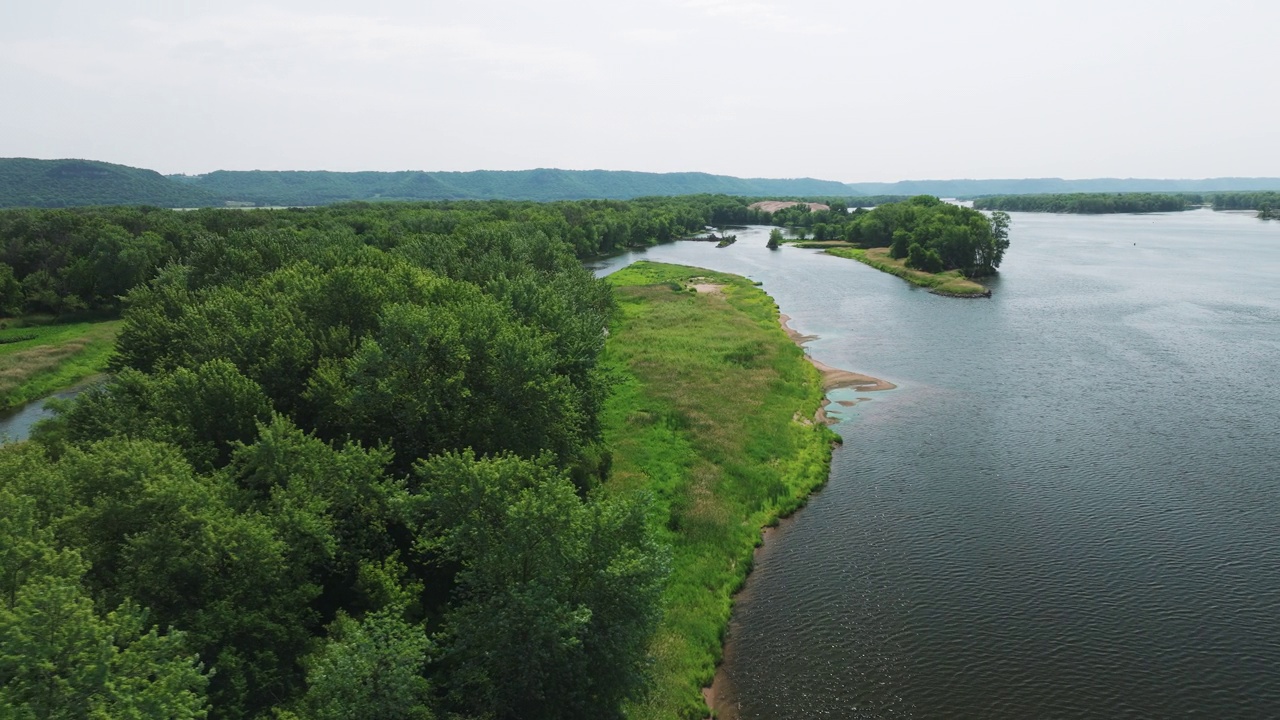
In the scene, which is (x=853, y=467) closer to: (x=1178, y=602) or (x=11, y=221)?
(x=1178, y=602)

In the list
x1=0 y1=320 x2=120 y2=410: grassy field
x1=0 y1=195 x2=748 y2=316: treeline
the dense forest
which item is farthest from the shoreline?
x1=0 y1=320 x2=120 y2=410: grassy field

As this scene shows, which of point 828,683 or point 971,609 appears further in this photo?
point 971,609

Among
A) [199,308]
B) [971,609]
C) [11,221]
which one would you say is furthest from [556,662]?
[11,221]

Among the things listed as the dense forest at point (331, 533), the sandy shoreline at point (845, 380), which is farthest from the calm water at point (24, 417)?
the sandy shoreline at point (845, 380)

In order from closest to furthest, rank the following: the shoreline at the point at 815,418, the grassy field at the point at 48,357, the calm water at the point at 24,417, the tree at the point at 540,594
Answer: the tree at the point at 540,594 < the shoreline at the point at 815,418 < the calm water at the point at 24,417 < the grassy field at the point at 48,357

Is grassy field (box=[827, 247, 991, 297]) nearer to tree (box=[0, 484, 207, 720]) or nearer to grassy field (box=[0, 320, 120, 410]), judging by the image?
tree (box=[0, 484, 207, 720])

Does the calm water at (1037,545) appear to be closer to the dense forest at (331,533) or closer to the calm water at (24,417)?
the dense forest at (331,533)
